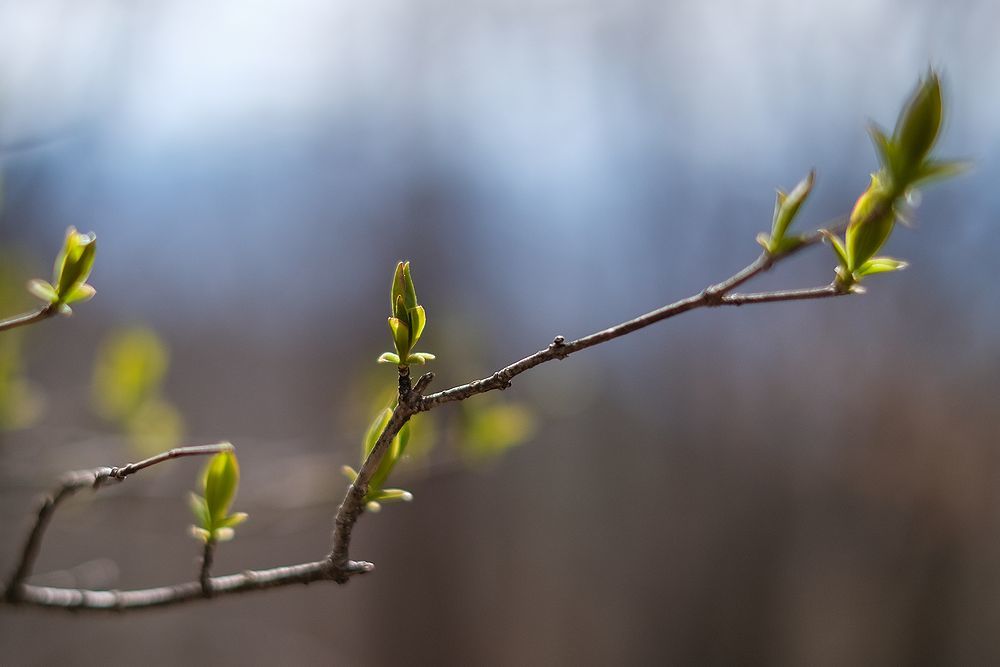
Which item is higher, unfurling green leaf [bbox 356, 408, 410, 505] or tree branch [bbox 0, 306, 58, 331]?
tree branch [bbox 0, 306, 58, 331]

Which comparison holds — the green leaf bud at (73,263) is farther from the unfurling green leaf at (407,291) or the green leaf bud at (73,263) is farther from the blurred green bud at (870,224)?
the blurred green bud at (870,224)

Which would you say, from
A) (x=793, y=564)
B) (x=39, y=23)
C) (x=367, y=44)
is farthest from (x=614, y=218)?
(x=39, y=23)

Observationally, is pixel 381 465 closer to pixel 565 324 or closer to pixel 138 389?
pixel 138 389

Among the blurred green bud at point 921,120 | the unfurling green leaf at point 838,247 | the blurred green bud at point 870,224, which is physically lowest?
the unfurling green leaf at point 838,247

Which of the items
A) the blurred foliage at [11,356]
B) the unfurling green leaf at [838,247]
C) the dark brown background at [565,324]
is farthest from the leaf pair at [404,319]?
the dark brown background at [565,324]

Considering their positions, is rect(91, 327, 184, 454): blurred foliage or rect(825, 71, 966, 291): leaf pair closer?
rect(825, 71, 966, 291): leaf pair

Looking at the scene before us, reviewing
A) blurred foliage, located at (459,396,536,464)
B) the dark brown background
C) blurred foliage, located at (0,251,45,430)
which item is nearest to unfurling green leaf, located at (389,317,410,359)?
blurred foliage, located at (459,396,536,464)

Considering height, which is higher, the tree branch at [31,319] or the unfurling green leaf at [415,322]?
the tree branch at [31,319]

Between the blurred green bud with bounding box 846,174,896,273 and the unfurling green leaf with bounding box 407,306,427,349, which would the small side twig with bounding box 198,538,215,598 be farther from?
the blurred green bud with bounding box 846,174,896,273

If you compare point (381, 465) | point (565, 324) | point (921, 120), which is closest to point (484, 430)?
point (381, 465)
